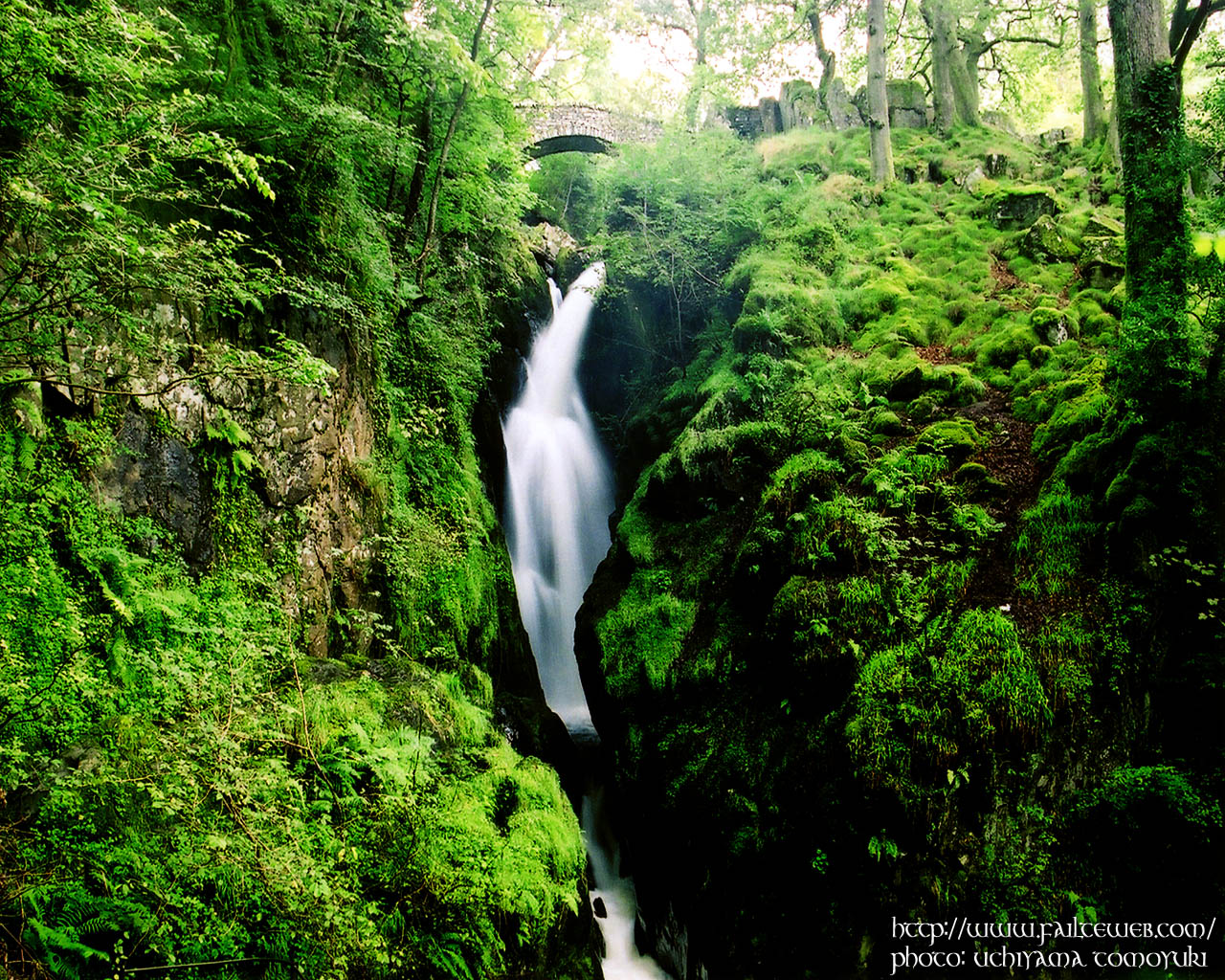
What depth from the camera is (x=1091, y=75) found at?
13328 mm

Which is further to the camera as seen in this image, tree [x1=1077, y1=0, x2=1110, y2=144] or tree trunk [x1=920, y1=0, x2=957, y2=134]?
tree trunk [x1=920, y1=0, x2=957, y2=134]

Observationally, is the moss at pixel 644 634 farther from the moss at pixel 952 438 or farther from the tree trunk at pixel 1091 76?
the tree trunk at pixel 1091 76

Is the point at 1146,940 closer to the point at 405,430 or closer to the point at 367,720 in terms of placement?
the point at 367,720

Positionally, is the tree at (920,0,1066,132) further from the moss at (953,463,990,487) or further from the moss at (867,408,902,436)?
the moss at (953,463,990,487)

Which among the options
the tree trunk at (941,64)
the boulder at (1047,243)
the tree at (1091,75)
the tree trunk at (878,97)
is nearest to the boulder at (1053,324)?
the boulder at (1047,243)

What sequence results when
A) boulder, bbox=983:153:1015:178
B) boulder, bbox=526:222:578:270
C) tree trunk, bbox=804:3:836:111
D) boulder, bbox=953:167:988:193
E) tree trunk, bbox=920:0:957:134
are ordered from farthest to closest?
tree trunk, bbox=804:3:836:111 → tree trunk, bbox=920:0:957:134 → boulder, bbox=526:222:578:270 → boulder, bbox=983:153:1015:178 → boulder, bbox=953:167:988:193

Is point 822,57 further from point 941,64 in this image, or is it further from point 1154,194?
point 1154,194

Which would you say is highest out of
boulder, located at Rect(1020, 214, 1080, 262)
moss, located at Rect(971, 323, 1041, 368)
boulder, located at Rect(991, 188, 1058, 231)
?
boulder, located at Rect(991, 188, 1058, 231)

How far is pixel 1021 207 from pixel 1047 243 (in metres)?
1.54

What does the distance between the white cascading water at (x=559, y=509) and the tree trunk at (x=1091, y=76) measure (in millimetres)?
10813

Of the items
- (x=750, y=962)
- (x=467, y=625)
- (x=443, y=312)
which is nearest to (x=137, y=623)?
(x=467, y=625)

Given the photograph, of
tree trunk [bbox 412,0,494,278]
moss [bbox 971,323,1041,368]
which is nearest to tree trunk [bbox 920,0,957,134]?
moss [bbox 971,323,1041,368]

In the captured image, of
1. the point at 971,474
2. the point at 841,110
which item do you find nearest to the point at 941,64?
the point at 841,110

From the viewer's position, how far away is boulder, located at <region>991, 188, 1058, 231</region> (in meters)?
11.2
